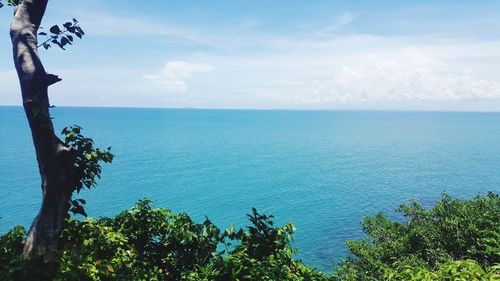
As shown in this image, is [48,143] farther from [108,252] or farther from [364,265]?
[364,265]

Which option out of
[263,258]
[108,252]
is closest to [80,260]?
[108,252]

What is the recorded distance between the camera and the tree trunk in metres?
6.77

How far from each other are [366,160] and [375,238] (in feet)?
246

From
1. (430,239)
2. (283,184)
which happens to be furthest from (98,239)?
(283,184)

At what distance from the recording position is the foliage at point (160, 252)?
6387 millimetres

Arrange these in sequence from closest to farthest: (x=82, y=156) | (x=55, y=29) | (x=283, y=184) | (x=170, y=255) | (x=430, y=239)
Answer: (x=55, y=29) < (x=82, y=156) < (x=170, y=255) < (x=430, y=239) < (x=283, y=184)

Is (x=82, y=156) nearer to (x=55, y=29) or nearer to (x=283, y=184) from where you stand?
(x=55, y=29)

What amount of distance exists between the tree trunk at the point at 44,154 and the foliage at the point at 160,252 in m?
0.51

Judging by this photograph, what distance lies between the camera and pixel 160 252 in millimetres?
8914

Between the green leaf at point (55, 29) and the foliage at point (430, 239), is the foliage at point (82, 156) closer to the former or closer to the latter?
the green leaf at point (55, 29)

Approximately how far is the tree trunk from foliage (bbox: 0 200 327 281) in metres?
0.51

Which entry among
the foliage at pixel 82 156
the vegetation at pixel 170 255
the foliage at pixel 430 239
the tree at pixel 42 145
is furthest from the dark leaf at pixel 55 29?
the foliage at pixel 430 239

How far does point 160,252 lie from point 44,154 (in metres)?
3.82

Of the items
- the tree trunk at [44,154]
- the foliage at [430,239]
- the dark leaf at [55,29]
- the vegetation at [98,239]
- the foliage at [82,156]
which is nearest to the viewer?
the vegetation at [98,239]
